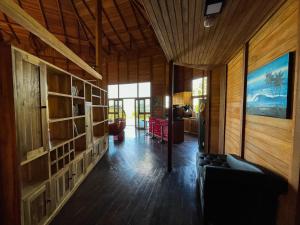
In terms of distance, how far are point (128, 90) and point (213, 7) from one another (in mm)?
8891

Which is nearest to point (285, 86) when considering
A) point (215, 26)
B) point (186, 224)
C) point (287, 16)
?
point (287, 16)

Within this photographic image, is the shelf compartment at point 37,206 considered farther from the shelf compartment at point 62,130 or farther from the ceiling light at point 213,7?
the ceiling light at point 213,7

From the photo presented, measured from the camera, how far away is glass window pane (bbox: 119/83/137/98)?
395 inches

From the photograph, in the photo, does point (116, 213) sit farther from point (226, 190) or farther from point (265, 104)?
point (265, 104)

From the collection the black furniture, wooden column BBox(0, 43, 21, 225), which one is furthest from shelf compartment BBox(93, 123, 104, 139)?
the black furniture

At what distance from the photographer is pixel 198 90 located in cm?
812

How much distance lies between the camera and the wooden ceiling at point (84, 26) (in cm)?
685

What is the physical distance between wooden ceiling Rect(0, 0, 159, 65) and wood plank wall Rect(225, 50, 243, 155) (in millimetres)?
5386

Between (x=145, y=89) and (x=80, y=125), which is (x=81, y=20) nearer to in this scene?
(x=145, y=89)

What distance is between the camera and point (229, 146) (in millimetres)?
3438

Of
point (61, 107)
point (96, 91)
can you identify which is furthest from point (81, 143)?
point (96, 91)

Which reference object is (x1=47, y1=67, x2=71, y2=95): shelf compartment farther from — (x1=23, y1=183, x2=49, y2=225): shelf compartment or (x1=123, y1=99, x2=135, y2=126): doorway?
(x1=123, y1=99, x2=135, y2=126): doorway

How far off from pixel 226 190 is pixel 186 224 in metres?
0.74

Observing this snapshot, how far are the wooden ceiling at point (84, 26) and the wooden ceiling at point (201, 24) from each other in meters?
5.21
